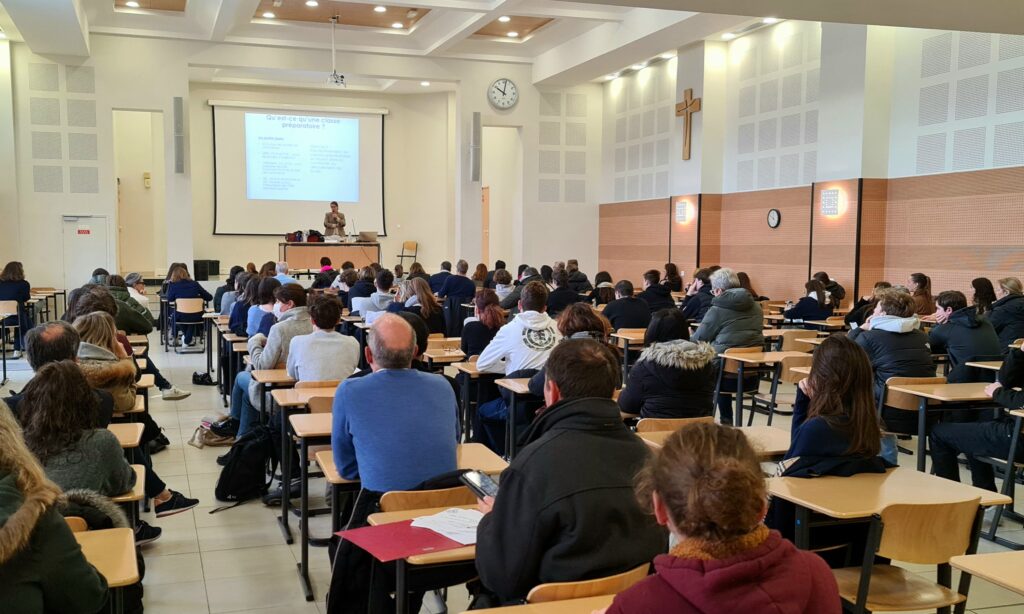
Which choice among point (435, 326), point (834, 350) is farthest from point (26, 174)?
point (834, 350)

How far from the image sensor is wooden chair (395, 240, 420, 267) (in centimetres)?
1989

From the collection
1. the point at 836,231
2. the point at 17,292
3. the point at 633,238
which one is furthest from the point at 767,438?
the point at 633,238

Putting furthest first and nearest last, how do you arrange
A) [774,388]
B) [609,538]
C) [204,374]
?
1. [204,374]
2. [774,388]
3. [609,538]

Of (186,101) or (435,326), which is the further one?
(186,101)

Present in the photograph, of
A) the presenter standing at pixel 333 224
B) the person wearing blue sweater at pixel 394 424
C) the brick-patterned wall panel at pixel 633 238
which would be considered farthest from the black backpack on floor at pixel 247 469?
the presenter standing at pixel 333 224

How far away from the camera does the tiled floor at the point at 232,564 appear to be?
367 centimetres

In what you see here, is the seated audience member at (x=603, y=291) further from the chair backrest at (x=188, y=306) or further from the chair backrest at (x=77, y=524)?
the chair backrest at (x=77, y=524)

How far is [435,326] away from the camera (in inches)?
312

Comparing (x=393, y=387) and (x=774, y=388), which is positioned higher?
(x=393, y=387)

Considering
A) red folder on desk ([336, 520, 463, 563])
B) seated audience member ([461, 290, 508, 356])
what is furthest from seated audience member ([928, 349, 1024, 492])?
red folder on desk ([336, 520, 463, 563])

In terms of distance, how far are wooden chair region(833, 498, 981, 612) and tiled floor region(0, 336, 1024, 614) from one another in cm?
125

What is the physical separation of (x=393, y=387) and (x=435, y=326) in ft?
15.5

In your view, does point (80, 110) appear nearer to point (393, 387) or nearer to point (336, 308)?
point (336, 308)

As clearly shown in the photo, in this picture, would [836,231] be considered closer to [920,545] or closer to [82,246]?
[920,545]
